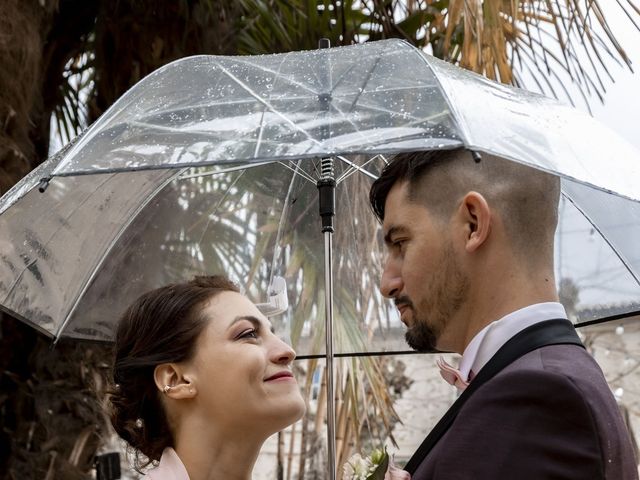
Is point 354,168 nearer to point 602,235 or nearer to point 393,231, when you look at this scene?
point 602,235

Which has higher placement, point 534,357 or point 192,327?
point 534,357

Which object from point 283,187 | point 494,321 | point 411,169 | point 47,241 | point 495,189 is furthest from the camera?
point 283,187

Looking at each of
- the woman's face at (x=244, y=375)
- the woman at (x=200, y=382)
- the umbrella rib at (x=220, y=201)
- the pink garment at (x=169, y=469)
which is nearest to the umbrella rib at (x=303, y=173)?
the umbrella rib at (x=220, y=201)

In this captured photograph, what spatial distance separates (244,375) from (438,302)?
2.56 ft

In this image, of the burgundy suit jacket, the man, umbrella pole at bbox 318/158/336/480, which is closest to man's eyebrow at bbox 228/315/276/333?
umbrella pole at bbox 318/158/336/480

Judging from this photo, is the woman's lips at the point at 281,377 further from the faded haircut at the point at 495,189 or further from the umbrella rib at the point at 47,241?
the umbrella rib at the point at 47,241

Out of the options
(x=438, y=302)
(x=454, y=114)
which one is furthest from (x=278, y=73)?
(x=438, y=302)

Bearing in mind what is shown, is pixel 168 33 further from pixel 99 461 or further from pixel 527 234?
pixel 527 234

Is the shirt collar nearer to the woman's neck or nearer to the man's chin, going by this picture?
the man's chin

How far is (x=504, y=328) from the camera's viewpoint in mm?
2012

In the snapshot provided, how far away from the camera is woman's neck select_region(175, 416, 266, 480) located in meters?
2.75

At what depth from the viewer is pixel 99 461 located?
11.5ft

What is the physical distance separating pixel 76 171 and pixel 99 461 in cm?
169

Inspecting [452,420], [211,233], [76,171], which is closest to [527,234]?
[452,420]
